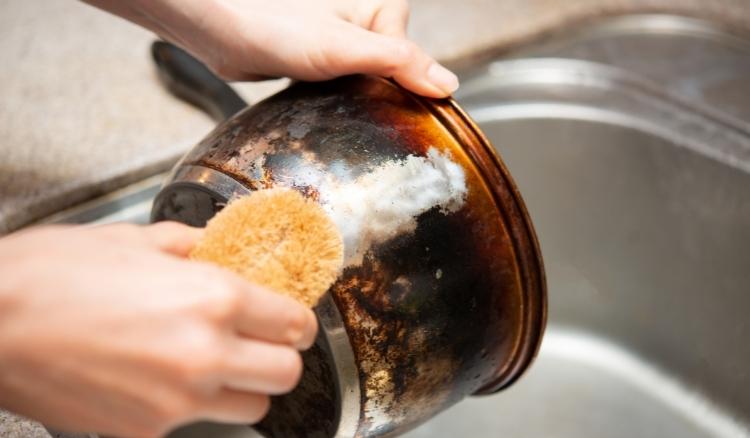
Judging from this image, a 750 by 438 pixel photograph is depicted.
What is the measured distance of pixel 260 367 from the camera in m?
0.34

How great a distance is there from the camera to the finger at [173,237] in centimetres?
37

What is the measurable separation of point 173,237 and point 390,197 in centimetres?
15

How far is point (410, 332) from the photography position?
1.49 feet

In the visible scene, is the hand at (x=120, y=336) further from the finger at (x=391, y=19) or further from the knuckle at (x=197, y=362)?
the finger at (x=391, y=19)

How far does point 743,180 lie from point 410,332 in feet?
1.62

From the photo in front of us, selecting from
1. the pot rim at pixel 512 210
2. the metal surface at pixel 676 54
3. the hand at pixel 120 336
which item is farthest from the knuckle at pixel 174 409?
the metal surface at pixel 676 54

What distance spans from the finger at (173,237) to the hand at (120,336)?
3 cm

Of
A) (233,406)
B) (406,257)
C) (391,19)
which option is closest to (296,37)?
(391,19)

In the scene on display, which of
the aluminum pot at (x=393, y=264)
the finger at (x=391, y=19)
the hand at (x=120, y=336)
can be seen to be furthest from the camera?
the finger at (x=391, y=19)

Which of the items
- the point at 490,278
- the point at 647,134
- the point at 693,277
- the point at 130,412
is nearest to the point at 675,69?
the point at 647,134

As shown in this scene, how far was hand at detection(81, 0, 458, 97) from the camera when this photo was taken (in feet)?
1.69

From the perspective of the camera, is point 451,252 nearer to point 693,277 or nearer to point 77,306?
point 77,306

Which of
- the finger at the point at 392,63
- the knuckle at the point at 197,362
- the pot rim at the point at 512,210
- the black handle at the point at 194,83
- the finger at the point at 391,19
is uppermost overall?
the finger at the point at 391,19

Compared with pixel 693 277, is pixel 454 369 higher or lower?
lower
